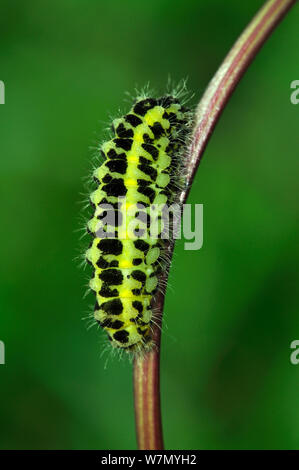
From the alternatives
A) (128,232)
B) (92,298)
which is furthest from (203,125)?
(92,298)

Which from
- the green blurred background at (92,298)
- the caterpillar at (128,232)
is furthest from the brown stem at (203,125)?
the green blurred background at (92,298)

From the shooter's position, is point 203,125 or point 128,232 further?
point 128,232

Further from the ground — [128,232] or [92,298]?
[92,298]

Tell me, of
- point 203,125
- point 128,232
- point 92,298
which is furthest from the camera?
point 92,298

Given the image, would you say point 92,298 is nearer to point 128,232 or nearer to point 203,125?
point 128,232

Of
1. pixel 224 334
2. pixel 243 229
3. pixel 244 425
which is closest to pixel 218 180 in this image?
pixel 243 229

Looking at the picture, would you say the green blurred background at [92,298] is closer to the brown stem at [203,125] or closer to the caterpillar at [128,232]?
the caterpillar at [128,232]
